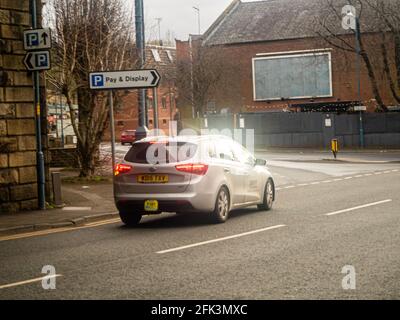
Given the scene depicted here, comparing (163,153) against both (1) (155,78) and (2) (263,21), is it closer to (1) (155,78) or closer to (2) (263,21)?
(1) (155,78)

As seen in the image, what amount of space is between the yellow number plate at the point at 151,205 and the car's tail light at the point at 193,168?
71cm

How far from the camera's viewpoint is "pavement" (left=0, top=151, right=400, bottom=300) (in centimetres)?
743

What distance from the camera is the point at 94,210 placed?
15672 mm

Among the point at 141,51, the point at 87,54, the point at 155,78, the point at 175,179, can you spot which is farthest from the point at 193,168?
the point at 87,54

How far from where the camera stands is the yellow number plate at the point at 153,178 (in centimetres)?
1291

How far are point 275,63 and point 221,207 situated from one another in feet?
182

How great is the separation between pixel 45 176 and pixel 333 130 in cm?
3489

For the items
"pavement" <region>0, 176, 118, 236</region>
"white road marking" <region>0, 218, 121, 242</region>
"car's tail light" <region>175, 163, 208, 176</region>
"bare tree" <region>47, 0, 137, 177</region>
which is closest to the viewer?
"white road marking" <region>0, 218, 121, 242</region>

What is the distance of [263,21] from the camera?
71.2m

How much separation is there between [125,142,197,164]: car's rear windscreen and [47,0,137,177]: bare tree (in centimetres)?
999

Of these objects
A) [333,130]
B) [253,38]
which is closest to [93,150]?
[333,130]

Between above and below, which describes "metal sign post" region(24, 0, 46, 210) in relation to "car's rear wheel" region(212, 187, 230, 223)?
above

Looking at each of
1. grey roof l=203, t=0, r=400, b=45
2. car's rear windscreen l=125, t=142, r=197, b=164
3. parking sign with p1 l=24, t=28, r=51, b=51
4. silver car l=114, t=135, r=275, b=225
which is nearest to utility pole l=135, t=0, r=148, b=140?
parking sign with p1 l=24, t=28, r=51, b=51

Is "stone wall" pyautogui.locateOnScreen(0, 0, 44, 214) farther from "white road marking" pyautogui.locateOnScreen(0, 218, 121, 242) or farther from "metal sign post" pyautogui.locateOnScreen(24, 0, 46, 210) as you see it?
"white road marking" pyautogui.locateOnScreen(0, 218, 121, 242)
